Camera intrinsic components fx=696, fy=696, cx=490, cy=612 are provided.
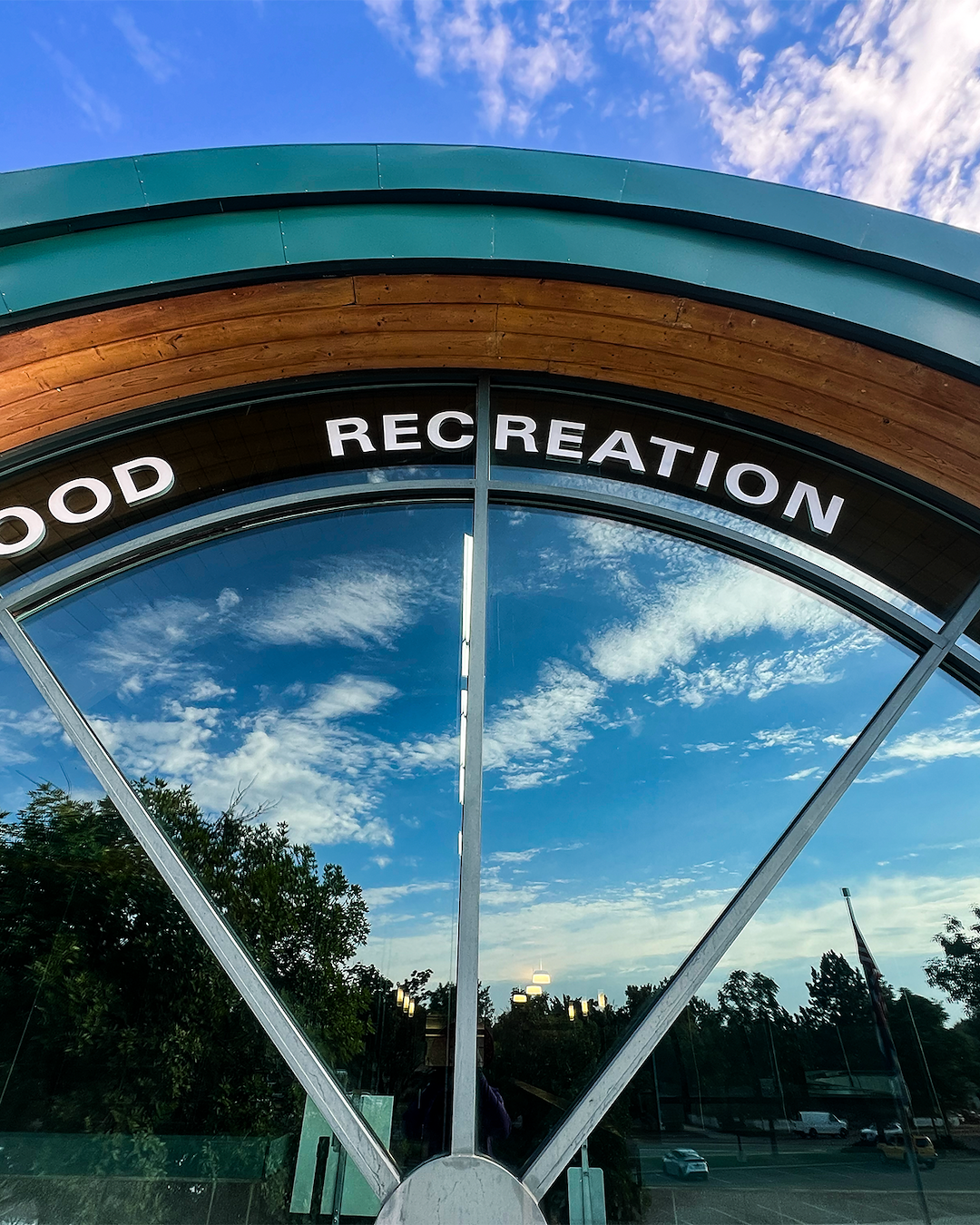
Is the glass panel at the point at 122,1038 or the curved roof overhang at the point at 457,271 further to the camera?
the curved roof overhang at the point at 457,271

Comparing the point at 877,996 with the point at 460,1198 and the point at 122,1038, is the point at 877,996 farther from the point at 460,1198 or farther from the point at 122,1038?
the point at 122,1038

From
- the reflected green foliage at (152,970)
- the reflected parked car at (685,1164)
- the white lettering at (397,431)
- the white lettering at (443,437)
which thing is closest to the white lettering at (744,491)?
the white lettering at (443,437)

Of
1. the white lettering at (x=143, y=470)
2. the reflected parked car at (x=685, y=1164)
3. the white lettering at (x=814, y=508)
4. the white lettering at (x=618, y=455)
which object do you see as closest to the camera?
the reflected parked car at (x=685, y=1164)

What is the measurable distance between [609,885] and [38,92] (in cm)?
865

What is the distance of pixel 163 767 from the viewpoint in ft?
13.5

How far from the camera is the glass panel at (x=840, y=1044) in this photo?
11.3ft

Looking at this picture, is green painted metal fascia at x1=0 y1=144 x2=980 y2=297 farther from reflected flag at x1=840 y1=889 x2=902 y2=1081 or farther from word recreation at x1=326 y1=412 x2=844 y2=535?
reflected flag at x1=840 y1=889 x2=902 y2=1081

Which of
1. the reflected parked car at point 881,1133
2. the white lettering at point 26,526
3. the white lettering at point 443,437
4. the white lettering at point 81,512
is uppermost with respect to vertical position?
the white lettering at point 443,437

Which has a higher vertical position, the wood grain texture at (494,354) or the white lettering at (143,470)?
the wood grain texture at (494,354)

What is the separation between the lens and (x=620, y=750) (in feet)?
14.1

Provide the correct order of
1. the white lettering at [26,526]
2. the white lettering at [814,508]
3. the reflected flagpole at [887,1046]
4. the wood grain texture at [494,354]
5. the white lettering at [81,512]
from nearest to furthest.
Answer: the reflected flagpole at [887,1046] < the wood grain texture at [494,354] < the white lettering at [26,526] < the white lettering at [81,512] < the white lettering at [814,508]

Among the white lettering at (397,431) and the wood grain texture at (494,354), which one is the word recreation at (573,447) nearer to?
the white lettering at (397,431)

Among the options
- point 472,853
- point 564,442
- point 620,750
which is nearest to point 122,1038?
point 472,853

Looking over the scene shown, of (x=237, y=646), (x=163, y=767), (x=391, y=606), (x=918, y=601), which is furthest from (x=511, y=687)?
(x=918, y=601)
